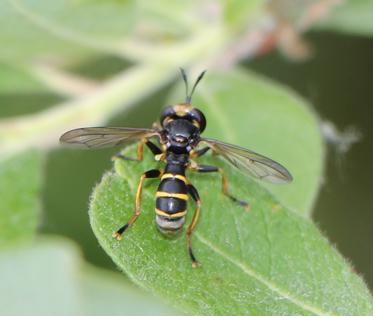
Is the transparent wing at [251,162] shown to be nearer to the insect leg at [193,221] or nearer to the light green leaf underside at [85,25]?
the insect leg at [193,221]

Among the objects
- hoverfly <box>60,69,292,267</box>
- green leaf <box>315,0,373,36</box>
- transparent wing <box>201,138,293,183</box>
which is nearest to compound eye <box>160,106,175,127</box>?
hoverfly <box>60,69,292,267</box>

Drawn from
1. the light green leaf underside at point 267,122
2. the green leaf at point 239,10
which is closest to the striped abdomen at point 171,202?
the light green leaf underside at point 267,122

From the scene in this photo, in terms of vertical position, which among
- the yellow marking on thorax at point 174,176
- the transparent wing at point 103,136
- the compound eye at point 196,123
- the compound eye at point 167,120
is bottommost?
the yellow marking on thorax at point 174,176

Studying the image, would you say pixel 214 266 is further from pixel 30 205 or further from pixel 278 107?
pixel 278 107

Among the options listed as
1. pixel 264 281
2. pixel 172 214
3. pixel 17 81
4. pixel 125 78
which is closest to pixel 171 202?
pixel 172 214

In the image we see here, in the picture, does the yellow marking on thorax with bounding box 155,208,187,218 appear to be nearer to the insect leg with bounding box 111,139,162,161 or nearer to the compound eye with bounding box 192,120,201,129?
the insect leg with bounding box 111,139,162,161

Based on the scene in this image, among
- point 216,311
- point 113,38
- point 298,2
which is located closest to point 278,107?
point 298,2

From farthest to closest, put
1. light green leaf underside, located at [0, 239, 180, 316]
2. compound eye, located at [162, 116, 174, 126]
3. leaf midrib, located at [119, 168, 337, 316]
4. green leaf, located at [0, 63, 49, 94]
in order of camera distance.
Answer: green leaf, located at [0, 63, 49, 94] < compound eye, located at [162, 116, 174, 126] < leaf midrib, located at [119, 168, 337, 316] < light green leaf underside, located at [0, 239, 180, 316]

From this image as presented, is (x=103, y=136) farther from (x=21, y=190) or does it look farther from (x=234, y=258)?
(x=234, y=258)
